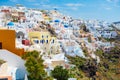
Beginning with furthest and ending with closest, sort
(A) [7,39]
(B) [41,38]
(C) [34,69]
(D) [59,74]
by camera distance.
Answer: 1. (B) [41,38]
2. (D) [59,74]
3. (A) [7,39]
4. (C) [34,69]

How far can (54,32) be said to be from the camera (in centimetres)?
5766

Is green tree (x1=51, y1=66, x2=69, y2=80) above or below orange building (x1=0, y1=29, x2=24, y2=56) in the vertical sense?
below

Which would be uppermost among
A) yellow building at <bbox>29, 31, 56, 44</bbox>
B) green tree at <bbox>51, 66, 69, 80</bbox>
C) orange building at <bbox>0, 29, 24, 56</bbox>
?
orange building at <bbox>0, 29, 24, 56</bbox>

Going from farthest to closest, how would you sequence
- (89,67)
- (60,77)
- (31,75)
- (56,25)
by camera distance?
(56,25) → (89,67) → (60,77) → (31,75)

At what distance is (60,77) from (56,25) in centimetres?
4091

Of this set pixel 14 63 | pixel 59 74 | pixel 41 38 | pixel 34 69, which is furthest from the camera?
pixel 41 38

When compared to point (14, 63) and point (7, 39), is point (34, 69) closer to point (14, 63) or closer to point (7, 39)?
point (14, 63)

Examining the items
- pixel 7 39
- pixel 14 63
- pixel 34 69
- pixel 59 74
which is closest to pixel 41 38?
pixel 59 74

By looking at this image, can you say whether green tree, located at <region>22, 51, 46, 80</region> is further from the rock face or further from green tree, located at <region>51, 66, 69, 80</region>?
green tree, located at <region>51, 66, 69, 80</region>

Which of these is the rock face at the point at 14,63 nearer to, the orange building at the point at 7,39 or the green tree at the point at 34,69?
the green tree at the point at 34,69

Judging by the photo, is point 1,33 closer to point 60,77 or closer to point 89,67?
point 60,77

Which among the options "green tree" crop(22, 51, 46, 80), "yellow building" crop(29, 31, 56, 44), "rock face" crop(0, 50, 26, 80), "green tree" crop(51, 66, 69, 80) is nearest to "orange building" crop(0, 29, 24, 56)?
"rock face" crop(0, 50, 26, 80)

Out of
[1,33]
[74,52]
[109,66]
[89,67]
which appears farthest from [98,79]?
[1,33]

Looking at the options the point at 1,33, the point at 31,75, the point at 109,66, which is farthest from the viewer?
the point at 109,66
